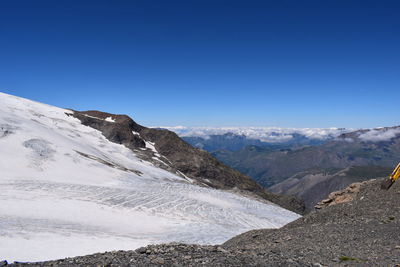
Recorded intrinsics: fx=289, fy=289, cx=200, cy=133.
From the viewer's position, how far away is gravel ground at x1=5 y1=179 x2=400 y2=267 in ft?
31.3

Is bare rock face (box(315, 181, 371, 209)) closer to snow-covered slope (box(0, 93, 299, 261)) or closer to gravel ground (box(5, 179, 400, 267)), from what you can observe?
gravel ground (box(5, 179, 400, 267))

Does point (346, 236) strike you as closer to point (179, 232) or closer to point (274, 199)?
point (179, 232)

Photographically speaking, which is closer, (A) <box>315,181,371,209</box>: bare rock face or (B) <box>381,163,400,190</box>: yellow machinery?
(B) <box>381,163,400,190</box>: yellow machinery

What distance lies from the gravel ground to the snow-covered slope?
943 centimetres

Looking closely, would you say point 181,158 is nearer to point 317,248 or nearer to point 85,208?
point 85,208

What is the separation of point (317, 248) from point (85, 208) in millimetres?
23135

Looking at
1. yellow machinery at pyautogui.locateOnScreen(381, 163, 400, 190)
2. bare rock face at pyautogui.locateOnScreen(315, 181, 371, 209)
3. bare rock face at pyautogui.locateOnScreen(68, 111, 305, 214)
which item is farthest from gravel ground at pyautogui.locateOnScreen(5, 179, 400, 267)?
bare rock face at pyautogui.locateOnScreen(68, 111, 305, 214)

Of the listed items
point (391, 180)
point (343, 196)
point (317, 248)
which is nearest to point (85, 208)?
point (317, 248)

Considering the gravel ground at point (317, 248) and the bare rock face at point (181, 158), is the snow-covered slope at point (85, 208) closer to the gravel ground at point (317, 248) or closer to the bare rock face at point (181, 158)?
the gravel ground at point (317, 248)

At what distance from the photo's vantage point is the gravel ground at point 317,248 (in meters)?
9.55

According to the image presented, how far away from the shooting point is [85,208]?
94.2 ft

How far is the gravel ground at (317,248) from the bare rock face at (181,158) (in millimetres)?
59887

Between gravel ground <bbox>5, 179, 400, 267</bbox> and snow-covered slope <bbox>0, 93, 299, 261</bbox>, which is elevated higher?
gravel ground <bbox>5, 179, 400, 267</bbox>

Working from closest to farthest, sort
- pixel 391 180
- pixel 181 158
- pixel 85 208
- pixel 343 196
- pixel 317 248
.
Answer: pixel 317 248 → pixel 391 180 → pixel 343 196 → pixel 85 208 → pixel 181 158
